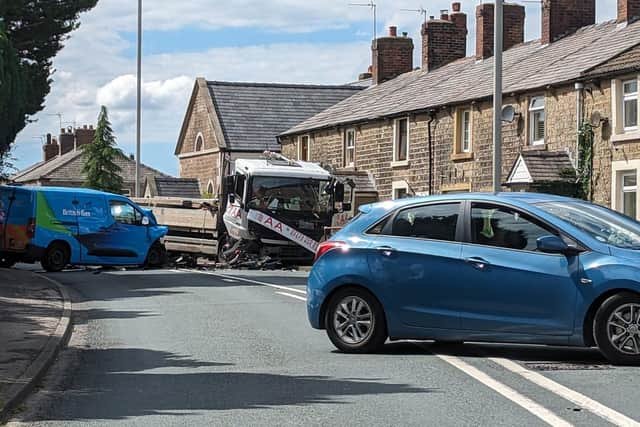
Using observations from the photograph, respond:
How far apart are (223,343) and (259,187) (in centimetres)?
1796

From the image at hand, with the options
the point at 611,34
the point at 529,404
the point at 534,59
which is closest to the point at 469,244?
the point at 529,404

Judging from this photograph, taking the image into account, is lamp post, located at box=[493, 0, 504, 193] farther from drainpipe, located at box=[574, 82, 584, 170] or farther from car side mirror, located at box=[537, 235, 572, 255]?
Answer: car side mirror, located at box=[537, 235, 572, 255]

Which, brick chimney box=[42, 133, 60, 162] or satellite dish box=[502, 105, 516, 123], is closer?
satellite dish box=[502, 105, 516, 123]

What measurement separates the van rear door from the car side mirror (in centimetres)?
2092

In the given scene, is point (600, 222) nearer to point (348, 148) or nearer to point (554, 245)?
point (554, 245)

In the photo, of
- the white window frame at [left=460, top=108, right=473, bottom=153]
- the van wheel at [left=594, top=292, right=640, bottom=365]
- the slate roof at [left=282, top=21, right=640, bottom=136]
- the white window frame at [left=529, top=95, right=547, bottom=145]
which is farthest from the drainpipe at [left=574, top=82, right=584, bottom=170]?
the van wheel at [left=594, top=292, right=640, bottom=365]

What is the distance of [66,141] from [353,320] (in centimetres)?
9071

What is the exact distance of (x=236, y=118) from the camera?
61.7 metres

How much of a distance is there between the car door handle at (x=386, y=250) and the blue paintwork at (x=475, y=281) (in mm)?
23

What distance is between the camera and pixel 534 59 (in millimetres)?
38594

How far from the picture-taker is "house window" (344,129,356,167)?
156ft

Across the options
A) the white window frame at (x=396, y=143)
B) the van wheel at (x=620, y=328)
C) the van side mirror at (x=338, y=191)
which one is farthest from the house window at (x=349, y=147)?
the van wheel at (x=620, y=328)

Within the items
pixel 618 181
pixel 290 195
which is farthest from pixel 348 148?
pixel 618 181

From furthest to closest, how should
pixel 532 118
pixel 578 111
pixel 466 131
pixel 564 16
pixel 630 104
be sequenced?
1. pixel 564 16
2. pixel 466 131
3. pixel 532 118
4. pixel 578 111
5. pixel 630 104
